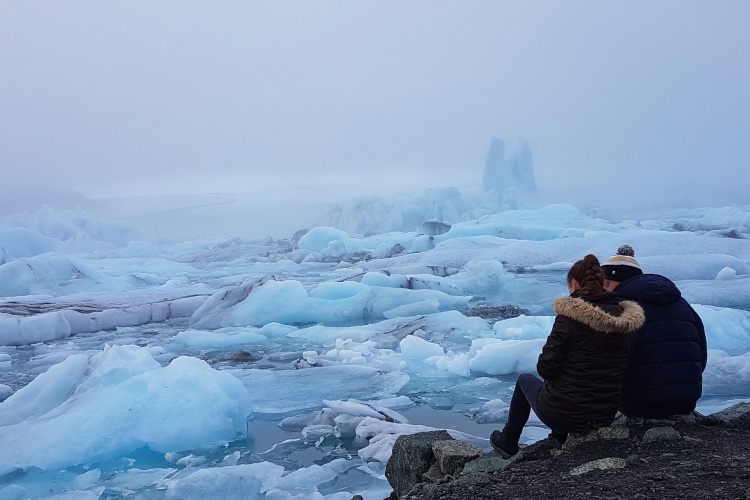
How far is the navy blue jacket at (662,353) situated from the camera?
282 cm

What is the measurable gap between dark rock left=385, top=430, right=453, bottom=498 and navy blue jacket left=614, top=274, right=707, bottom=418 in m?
1.19

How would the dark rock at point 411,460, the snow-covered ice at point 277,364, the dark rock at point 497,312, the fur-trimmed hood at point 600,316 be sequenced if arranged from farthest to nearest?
the dark rock at point 497,312, the snow-covered ice at point 277,364, the dark rock at point 411,460, the fur-trimmed hood at point 600,316

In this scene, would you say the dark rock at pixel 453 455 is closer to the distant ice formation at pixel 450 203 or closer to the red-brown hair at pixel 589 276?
the red-brown hair at pixel 589 276

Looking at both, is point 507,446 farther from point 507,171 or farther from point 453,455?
point 507,171

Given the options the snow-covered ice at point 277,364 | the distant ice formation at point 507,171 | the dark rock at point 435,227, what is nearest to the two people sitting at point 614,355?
the snow-covered ice at point 277,364

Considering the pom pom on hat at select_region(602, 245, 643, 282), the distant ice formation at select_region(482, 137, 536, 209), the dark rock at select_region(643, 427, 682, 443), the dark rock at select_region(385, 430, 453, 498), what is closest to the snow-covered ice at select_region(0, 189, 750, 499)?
the dark rock at select_region(385, 430, 453, 498)

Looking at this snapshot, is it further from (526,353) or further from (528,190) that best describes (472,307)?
(528,190)

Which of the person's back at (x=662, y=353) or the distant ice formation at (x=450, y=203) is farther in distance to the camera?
the distant ice formation at (x=450, y=203)

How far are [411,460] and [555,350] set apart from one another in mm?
1295

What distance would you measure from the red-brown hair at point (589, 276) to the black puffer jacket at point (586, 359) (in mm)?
57

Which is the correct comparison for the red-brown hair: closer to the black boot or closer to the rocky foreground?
the rocky foreground

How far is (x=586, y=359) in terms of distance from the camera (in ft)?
8.82

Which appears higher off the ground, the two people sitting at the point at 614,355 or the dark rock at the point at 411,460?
the two people sitting at the point at 614,355

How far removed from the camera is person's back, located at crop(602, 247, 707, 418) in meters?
2.82
